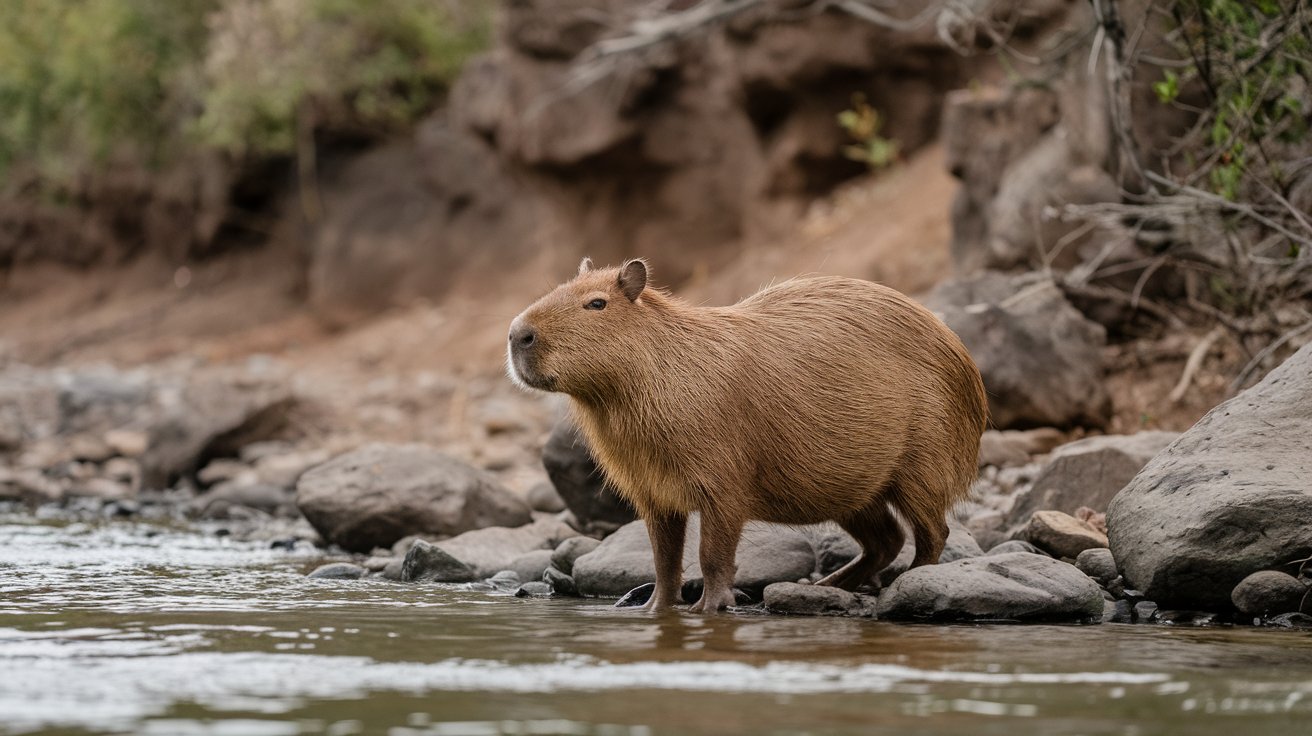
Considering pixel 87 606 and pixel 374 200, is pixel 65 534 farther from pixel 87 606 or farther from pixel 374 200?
pixel 374 200

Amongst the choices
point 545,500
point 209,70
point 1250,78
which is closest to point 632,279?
point 545,500

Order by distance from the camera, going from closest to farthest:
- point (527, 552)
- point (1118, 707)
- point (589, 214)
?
point (1118, 707)
point (527, 552)
point (589, 214)

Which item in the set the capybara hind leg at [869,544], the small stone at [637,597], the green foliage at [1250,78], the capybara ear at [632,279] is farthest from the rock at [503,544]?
the green foliage at [1250,78]

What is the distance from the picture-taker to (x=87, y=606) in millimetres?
5656

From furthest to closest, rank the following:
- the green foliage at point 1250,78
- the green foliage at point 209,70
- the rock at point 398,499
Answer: the green foliage at point 209,70 < the rock at point 398,499 < the green foliage at point 1250,78

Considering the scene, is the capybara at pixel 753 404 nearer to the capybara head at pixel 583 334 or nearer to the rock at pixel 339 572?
the capybara head at pixel 583 334

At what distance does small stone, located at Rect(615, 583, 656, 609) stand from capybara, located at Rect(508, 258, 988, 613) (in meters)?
0.19

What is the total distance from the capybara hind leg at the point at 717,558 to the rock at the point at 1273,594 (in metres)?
1.81

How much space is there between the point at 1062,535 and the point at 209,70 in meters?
18.0

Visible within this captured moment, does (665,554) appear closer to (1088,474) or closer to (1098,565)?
(1098,565)

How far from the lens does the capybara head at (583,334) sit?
5547 mm

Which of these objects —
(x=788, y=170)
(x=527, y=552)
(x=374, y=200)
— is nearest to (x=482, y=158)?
(x=374, y=200)

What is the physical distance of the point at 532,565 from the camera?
6.90 metres

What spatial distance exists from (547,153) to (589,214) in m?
1.09
